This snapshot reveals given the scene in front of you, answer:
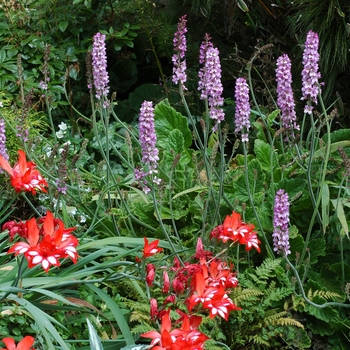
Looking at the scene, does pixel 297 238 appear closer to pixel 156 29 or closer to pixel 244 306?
pixel 244 306

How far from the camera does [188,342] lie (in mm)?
1725

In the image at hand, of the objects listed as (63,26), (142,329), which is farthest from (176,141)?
(63,26)

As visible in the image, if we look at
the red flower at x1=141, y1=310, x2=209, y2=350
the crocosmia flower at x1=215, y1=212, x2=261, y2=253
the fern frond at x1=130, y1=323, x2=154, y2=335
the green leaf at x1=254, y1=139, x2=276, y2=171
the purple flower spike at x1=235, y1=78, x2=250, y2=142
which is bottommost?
the fern frond at x1=130, y1=323, x2=154, y2=335

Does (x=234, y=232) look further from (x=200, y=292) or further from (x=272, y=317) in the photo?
(x=272, y=317)

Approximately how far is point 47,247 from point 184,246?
4.26 ft

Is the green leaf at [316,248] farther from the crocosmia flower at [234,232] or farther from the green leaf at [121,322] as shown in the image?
the green leaf at [121,322]

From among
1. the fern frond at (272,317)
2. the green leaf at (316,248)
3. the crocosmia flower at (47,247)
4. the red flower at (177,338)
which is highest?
the crocosmia flower at (47,247)

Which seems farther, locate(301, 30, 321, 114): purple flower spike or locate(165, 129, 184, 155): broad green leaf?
locate(165, 129, 184, 155): broad green leaf

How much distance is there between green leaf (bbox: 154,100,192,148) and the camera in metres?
3.74

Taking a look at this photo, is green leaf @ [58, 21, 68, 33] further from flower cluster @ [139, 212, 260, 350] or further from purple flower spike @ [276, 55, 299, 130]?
flower cluster @ [139, 212, 260, 350]

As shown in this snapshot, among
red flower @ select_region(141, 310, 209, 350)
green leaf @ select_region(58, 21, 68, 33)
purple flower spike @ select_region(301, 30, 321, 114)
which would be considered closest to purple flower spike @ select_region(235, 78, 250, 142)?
purple flower spike @ select_region(301, 30, 321, 114)

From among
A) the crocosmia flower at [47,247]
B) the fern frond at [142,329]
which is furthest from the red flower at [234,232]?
the crocosmia flower at [47,247]

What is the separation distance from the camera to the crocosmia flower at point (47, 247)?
1780mm

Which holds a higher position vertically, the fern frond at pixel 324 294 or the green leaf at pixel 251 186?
the green leaf at pixel 251 186
